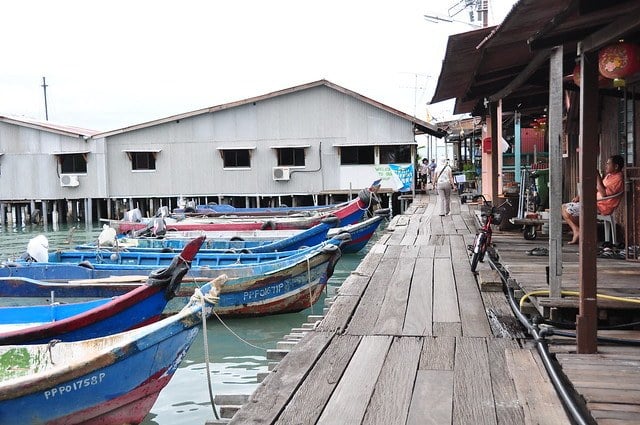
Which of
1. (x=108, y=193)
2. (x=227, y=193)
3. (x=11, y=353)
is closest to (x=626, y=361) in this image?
(x=11, y=353)

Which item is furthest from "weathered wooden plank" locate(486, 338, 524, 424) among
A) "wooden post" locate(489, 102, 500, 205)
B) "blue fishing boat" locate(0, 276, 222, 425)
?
"wooden post" locate(489, 102, 500, 205)

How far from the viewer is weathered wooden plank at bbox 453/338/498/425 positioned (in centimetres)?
287

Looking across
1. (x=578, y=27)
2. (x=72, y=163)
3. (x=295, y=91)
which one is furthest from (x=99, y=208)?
(x=578, y=27)

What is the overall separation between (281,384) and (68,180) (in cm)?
2308

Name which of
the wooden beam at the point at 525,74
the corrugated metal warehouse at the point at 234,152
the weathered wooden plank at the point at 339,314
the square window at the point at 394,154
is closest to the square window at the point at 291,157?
the corrugated metal warehouse at the point at 234,152

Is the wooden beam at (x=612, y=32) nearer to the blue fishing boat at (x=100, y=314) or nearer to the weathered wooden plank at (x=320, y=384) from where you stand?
the weathered wooden plank at (x=320, y=384)

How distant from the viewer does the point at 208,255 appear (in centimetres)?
1026

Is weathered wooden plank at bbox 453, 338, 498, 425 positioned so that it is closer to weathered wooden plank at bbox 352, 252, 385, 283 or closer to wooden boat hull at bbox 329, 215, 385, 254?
weathered wooden plank at bbox 352, 252, 385, 283

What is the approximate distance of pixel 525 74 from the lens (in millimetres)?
6758

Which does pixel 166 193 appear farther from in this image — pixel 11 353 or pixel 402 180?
pixel 11 353

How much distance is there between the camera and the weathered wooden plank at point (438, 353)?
11.7 feet

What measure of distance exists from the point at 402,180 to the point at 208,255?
13396mm

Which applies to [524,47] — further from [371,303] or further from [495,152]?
[495,152]

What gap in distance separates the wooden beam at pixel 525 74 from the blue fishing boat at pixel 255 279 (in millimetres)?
3121
